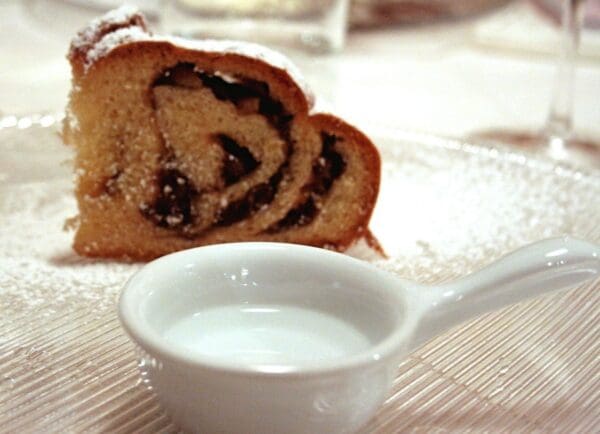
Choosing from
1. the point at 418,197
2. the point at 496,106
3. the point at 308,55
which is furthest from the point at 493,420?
the point at 308,55

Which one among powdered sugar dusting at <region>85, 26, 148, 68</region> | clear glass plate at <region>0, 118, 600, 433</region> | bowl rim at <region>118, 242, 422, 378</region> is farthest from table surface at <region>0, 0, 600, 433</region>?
powdered sugar dusting at <region>85, 26, 148, 68</region>

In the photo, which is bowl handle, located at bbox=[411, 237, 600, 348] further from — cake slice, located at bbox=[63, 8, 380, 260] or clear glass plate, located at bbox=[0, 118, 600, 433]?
cake slice, located at bbox=[63, 8, 380, 260]

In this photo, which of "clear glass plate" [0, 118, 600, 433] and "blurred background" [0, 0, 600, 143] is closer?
"clear glass plate" [0, 118, 600, 433]

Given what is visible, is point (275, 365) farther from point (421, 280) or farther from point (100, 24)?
point (100, 24)

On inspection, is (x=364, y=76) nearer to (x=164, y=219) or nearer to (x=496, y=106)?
(x=496, y=106)

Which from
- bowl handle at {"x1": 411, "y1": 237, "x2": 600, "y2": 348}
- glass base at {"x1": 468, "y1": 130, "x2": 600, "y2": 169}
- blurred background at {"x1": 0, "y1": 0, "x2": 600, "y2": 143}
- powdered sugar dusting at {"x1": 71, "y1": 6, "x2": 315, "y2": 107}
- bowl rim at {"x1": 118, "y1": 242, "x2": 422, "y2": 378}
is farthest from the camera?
blurred background at {"x1": 0, "y1": 0, "x2": 600, "y2": 143}

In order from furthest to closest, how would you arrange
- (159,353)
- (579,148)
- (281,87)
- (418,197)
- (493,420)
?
(579,148) → (418,197) → (281,87) → (493,420) → (159,353)

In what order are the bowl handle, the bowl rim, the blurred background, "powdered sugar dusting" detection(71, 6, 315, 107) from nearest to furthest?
the bowl rim → the bowl handle → "powdered sugar dusting" detection(71, 6, 315, 107) → the blurred background
